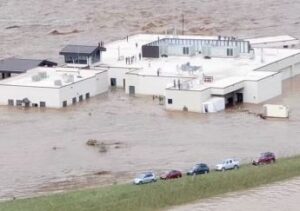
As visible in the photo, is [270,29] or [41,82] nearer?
[41,82]

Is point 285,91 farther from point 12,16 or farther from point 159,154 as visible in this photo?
point 12,16

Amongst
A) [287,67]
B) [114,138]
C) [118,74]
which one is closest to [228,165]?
[114,138]

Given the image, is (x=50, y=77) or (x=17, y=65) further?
(x=17, y=65)

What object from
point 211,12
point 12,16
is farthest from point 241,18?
point 12,16

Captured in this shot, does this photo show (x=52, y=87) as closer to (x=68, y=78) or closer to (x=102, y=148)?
(x=68, y=78)

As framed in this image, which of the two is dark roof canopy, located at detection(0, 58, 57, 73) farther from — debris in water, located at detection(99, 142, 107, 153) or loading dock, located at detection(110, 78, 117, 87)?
debris in water, located at detection(99, 142, 107, 153)

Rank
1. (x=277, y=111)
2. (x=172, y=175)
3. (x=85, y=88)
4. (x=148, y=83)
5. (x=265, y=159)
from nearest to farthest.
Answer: (x=172, y=175) < (x=265, y=159) < (x=277, y=111) < (x=85, y=88) < (x=148, y=83)

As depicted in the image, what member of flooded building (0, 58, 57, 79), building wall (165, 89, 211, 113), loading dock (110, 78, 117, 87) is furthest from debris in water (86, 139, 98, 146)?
flooded building (0, 58, 57, 79)
